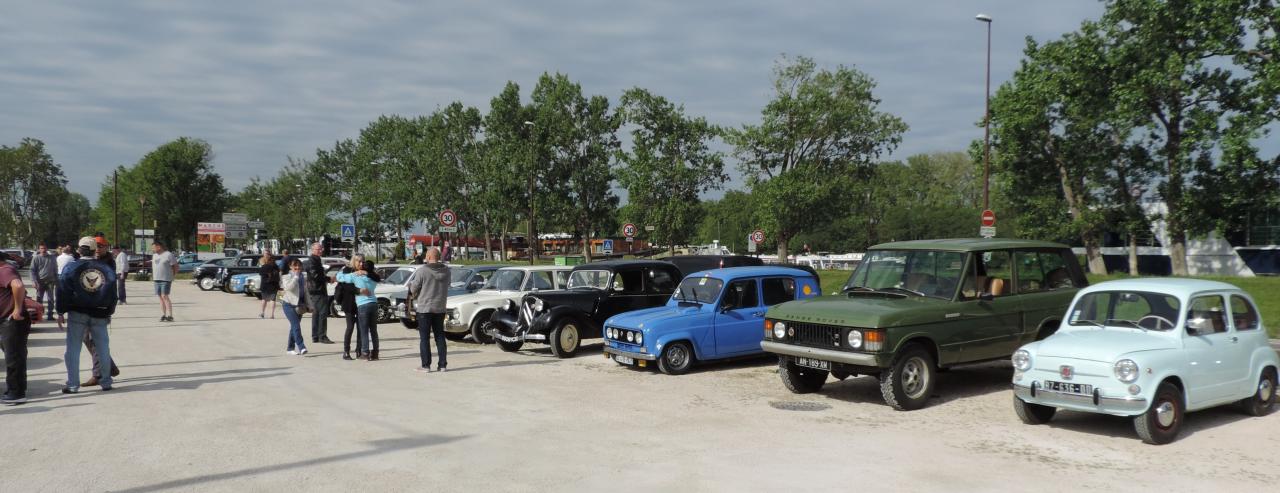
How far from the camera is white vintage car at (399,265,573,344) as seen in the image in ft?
50.9

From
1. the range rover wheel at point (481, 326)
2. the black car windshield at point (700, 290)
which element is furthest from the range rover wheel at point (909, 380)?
the range rover wheel at point (481, 326)

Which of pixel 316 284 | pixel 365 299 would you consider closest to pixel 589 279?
pixel 365 299

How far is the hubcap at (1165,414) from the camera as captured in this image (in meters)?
7.23

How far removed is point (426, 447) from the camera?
7.04 m

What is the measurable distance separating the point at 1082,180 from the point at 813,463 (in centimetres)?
3712

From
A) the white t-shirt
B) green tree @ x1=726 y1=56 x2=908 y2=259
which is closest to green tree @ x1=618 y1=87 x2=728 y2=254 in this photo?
green tree @ x1=726 y1=56 x2=908 y2=259

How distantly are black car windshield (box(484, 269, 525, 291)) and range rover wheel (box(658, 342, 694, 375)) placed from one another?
17.1 ft

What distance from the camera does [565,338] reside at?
1364 cm

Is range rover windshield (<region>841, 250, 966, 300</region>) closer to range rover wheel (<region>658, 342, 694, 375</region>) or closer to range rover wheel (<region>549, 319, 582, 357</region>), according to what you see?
range rover wheel (<region>658, 342, 694, 375</region>)

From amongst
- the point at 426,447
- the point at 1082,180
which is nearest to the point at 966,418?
the point at 426,447

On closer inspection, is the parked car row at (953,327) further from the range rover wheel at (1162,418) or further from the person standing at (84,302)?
the person standing at (84,302)

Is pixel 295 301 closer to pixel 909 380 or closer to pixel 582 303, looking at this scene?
pixel 582 303

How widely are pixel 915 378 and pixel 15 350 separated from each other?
32.4ft

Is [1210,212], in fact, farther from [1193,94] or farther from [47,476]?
[47,476]
